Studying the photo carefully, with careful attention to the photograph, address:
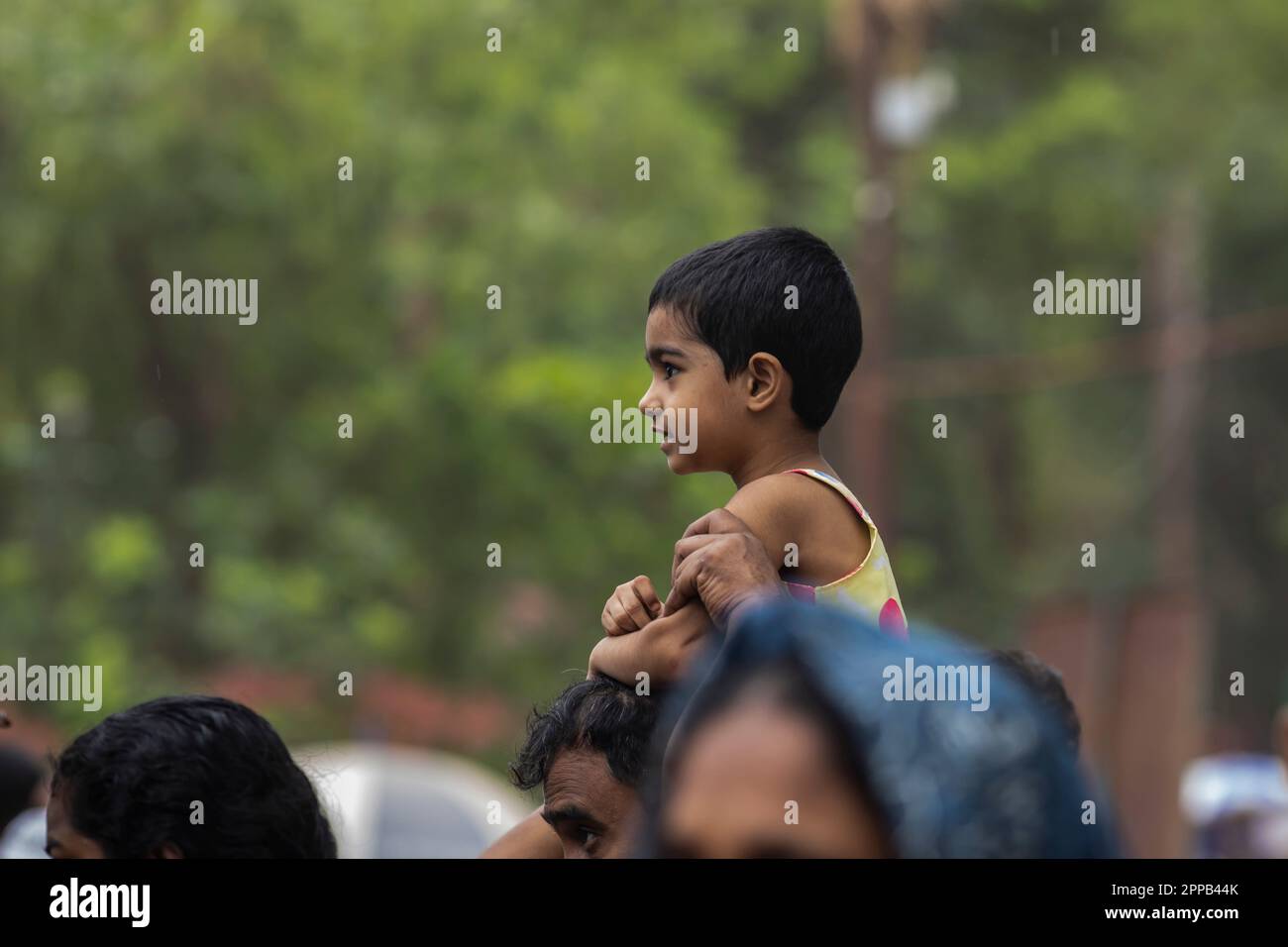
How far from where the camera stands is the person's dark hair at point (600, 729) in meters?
2.58

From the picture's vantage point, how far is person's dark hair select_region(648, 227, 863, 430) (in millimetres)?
2559

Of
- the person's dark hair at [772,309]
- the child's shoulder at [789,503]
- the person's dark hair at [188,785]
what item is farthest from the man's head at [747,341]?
the person's dark hair at [188,785]

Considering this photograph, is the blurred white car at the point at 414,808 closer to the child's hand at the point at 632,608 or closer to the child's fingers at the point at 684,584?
the child's hand at the point at 632,608

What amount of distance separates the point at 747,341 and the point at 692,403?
0.11 metres

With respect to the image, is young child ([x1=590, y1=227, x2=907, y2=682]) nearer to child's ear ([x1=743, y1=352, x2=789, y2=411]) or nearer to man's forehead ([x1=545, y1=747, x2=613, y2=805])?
child's ear ([x1=743, y1=352, x2=789, y2=411])

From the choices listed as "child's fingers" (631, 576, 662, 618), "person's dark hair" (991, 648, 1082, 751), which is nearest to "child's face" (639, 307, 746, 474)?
"child's fingers" (631, 576, 662, 618)

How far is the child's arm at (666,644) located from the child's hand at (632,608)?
0.02m

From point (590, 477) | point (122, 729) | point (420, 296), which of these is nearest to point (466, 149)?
point (420, 296)

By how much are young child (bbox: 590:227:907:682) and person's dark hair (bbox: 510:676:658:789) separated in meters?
0.14

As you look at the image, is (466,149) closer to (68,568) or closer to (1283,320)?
(68,568)

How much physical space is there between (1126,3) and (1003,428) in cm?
459

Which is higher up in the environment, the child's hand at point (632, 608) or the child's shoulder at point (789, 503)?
the child's shoulder at point (789, 503)

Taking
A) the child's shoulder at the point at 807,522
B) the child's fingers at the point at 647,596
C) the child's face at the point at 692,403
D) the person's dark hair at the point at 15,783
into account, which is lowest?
the person's dark hair at the point at 15,783
